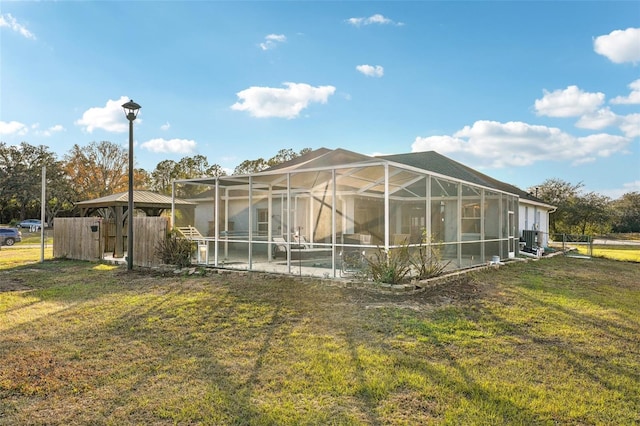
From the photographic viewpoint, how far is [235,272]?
371 inches

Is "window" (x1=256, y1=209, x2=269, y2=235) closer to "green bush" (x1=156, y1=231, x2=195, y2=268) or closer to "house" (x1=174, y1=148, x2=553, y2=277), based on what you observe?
"house" (x1=174, y1=148, x2=553, y2=277)

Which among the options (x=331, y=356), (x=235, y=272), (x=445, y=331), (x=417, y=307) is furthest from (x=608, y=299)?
(x=235, y=272)

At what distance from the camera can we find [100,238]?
13109 millimetres

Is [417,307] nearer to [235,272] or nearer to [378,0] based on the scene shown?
[235,272]

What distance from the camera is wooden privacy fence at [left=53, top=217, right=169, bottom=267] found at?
11062 mm

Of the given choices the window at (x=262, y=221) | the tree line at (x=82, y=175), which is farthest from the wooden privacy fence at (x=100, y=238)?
the tree line at (x=82, y=175)

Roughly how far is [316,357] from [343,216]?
7.73 m

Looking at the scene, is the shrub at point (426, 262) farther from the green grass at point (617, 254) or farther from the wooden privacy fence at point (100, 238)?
the green grass at point (617, 254)

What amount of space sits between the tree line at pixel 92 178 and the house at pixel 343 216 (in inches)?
971

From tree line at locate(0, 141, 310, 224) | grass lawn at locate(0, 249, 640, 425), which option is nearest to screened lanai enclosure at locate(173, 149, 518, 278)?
grass lawn at locate(0, 249, 640, 425)

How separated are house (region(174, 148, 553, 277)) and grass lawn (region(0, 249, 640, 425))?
262 centimetres

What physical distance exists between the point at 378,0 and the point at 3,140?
4417 cm

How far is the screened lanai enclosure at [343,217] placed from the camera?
9.72 m

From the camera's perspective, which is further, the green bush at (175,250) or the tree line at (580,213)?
the tree line at (580,213)
